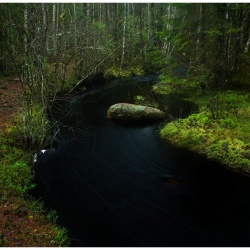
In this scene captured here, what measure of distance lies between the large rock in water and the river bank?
0.87 m

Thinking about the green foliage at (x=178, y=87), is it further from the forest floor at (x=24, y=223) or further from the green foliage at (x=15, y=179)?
the forest floor at (x=24, y=223)

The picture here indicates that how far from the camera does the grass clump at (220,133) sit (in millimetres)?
9141

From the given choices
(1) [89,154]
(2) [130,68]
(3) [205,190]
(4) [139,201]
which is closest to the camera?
(4) [139,201]

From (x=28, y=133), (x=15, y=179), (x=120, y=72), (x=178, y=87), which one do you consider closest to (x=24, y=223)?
(x=15, y=179)

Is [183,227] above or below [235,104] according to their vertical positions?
Result: below

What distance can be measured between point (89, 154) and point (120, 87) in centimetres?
1226

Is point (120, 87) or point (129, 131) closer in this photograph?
point (129, 131)

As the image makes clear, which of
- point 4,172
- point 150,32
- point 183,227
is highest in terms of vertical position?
point 150,32

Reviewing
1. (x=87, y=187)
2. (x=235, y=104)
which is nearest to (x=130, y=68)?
(x=235, y=104)

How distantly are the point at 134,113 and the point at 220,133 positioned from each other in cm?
439

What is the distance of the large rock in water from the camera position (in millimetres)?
13266

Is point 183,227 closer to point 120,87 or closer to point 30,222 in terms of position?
point 30,222

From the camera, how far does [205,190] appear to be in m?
7.80

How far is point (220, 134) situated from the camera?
10.2 meters
